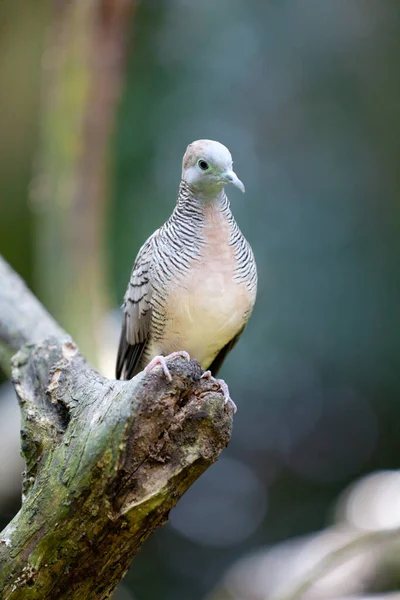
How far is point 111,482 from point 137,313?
1.23 m

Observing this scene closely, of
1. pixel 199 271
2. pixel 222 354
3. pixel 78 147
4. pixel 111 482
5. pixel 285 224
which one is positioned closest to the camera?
pixel 111 482

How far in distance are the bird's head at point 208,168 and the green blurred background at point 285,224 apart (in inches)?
128

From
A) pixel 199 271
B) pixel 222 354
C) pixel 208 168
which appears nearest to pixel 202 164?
pixel 208 168

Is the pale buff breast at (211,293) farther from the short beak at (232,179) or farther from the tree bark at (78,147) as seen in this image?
the tree bark at (78,147)

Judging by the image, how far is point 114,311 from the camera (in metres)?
4.89

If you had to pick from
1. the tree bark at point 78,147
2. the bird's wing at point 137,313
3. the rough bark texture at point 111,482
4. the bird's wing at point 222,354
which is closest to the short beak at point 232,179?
the bird's wing at point 137,313

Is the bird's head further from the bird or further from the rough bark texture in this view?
the rough bark texture

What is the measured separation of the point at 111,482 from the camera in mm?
1901

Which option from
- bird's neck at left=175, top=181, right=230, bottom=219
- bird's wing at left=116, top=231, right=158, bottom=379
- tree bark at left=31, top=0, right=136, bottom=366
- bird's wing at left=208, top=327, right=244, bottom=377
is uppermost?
tree bark at left=31, top=0, right=136, bottom=366

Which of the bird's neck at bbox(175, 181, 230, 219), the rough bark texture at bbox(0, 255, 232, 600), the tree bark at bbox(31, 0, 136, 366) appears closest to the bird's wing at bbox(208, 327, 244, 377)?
the bird's neck at bbox(175, 181, 230, 219)

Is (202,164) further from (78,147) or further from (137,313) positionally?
(78,147)

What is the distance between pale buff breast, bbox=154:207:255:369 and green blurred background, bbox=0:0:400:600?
310cm

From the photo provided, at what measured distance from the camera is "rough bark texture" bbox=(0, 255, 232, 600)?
6.26 ft

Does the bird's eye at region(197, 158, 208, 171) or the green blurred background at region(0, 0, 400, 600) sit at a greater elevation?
the green blurred background at region(0, 0, 400, 600)
